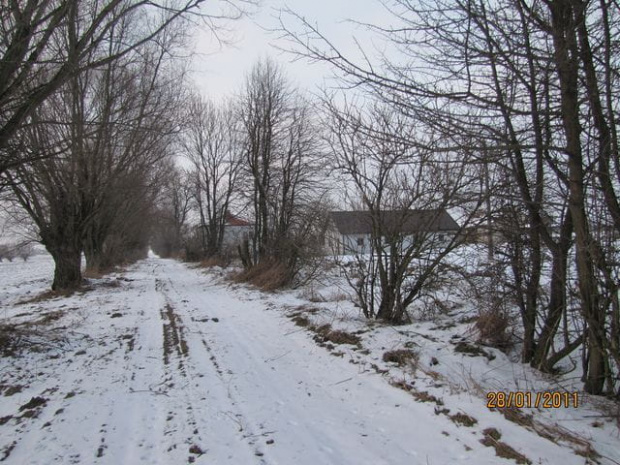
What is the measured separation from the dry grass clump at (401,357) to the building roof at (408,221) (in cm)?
207

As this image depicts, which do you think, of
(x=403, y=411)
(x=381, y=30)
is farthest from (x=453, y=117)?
(x=403, y=411)

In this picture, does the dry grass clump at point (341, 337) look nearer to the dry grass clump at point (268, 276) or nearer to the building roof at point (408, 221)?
the building roof at point (408, 221)

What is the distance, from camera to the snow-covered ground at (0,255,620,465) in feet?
9.88

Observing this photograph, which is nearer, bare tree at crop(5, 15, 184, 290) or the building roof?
the building roof

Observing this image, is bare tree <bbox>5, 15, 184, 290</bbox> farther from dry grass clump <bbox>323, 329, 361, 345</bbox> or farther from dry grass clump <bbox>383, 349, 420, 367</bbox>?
dry grass clump <bbox>383, 349, 420, 367</bbox>

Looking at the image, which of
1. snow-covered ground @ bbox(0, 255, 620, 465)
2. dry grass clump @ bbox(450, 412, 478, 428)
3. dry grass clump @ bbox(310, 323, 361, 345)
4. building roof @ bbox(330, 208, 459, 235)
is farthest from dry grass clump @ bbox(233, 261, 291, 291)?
dry grass clump @ bbox(450, 412, 478, 428)

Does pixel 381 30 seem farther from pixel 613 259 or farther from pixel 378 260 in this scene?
pixel 378 260

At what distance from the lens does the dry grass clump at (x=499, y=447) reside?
2822 millimetres

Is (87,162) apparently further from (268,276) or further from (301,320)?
(301,320)

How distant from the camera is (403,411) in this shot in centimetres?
369

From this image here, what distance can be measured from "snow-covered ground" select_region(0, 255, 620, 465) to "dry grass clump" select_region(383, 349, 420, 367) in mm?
72

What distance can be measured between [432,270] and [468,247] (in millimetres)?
760
